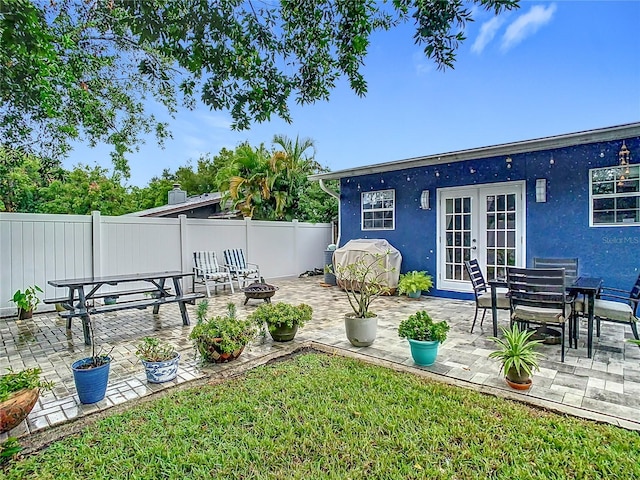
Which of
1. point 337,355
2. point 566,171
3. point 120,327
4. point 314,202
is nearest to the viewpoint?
point 337,355

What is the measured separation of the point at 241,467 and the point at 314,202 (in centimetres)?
1067

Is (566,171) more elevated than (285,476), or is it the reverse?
(566,171)

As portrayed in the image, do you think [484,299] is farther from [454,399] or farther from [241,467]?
[241,467]

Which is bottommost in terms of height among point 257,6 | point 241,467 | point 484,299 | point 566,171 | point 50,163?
point 241,467

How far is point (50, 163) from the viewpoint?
744 cm

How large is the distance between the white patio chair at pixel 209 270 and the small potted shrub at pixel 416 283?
4.07m

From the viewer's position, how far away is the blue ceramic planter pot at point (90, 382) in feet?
9.36

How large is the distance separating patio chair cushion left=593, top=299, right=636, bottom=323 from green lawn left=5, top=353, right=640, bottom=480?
1.94 m

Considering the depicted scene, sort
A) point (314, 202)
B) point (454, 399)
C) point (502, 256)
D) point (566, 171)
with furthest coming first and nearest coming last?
point (314, 202) → point (502, 256) → point (566, 171) → point (454, 399)

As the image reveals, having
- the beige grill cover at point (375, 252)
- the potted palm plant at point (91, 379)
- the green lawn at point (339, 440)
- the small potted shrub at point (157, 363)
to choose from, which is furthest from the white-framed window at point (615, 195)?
the potted palm plant at point (91, 379)

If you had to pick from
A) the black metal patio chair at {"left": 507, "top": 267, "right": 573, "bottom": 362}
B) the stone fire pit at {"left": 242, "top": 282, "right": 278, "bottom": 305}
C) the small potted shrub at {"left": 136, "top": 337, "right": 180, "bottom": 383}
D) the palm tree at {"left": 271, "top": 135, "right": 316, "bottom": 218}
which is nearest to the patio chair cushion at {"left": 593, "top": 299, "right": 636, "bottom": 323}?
the black metal patio chair at {"left": 507, "top": 267, "right": 573, "bottom": 362}

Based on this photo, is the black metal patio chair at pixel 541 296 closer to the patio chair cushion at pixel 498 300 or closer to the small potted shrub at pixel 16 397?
the patio chair cushion at pixel 498 300

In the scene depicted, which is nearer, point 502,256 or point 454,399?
point 454,399

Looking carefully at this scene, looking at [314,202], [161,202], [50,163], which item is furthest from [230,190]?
[161,202]
